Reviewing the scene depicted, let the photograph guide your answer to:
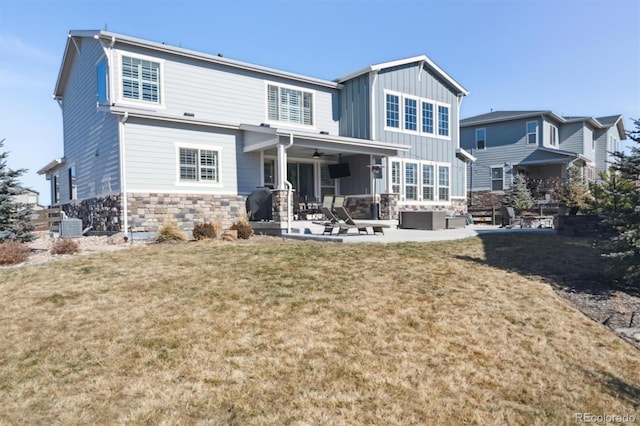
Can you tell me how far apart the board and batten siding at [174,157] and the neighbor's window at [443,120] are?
958cm

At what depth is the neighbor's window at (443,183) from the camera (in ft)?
63.9

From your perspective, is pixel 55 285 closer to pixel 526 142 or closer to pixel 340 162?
pixel 340 162

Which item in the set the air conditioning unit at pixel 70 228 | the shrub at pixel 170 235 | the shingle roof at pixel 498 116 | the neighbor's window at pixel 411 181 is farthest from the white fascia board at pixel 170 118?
the shingle roof at pixel 498 116

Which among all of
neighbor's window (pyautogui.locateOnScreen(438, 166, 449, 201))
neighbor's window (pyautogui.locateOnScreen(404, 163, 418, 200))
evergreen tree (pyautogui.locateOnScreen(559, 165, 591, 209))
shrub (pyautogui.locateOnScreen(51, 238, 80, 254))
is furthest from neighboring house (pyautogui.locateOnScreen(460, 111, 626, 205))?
shrub (pyautogui.locateOnScreen(51, 238, 80, 254))

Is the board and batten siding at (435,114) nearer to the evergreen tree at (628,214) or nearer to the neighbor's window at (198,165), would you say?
the neighbor's window at (198,165)

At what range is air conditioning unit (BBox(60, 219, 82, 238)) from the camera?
41.1 ft

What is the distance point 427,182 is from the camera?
18.9 metres

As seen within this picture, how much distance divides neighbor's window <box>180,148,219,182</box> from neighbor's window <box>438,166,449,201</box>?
10.8 m

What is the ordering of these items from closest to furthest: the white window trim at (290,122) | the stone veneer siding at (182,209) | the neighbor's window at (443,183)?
the stone veneer siding at (182,209)
the white window trim at (290,122)
the neighbor's window at (443,183)

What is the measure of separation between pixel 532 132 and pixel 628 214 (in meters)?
21.2

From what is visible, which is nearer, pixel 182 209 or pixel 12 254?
pixel 12 254

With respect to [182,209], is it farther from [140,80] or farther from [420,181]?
[420,181]

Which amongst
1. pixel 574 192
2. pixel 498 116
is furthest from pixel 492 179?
pixel 574 192

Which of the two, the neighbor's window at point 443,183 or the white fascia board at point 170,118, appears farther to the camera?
the neighbor's window at point 443,183
